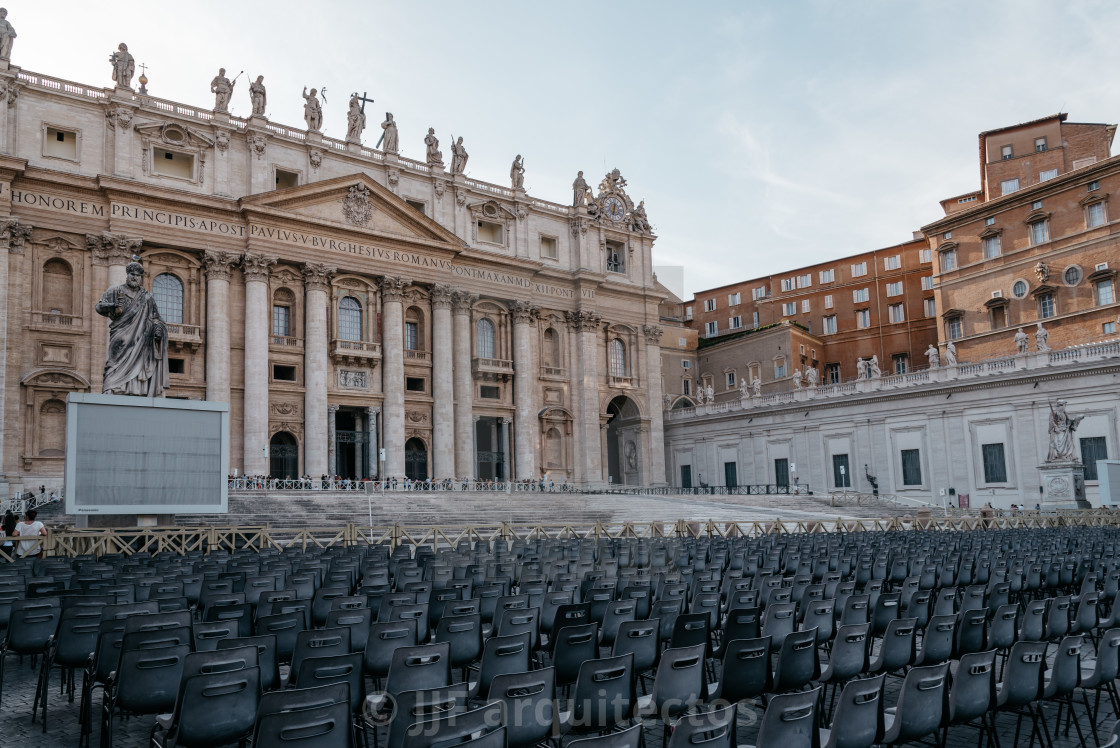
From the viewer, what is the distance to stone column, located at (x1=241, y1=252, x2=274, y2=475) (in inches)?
1671

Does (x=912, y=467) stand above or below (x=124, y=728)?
above

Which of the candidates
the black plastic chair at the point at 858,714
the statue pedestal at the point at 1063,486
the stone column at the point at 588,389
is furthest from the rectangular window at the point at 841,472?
the black plastic chair at the point at 858,714

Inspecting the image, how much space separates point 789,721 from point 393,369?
43897 mm

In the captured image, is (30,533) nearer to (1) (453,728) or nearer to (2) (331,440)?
(1) (453,728)

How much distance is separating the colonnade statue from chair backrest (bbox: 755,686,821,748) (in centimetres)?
2062

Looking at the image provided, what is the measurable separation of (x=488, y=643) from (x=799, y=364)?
198 ft

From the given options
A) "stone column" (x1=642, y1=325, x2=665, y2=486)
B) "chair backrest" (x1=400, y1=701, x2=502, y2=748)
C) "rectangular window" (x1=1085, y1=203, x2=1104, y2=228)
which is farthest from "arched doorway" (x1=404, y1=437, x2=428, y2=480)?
"chair backrest" (x1=400, y1=701, x2=502, y2=748)

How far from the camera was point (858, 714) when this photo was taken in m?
5.82

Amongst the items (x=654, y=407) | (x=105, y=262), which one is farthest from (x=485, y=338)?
(x=105, y=262)

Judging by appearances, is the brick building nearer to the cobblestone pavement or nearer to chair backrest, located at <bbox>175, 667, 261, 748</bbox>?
the cobblestone pavement

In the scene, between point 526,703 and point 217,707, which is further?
point 217,707

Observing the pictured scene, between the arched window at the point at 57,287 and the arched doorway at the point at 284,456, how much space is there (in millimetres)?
11563

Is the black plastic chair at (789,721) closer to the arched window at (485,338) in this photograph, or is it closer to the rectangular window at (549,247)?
the arched window at (485,338)

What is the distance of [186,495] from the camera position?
2272 centimetres
